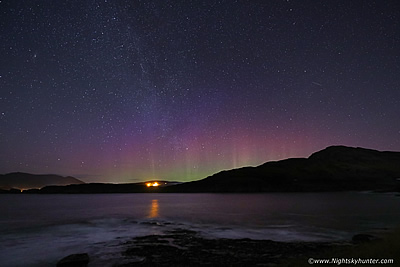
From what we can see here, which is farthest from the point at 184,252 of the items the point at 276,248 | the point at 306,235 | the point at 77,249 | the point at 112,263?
the point at 306,235

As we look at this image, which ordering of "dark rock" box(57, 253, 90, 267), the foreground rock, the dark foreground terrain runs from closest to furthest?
1. the dark foreground terrain
2. "dark rock" box(57, 253, 90, 267)
3. the foreground rock

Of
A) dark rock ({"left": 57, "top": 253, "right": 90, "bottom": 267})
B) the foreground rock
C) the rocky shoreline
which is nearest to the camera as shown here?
dark rock ({"left": 57, "top": 253, "right": 90, "bottom": 267})

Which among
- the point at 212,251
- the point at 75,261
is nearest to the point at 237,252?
the point at 212,251

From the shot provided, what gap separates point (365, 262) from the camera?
15.8m

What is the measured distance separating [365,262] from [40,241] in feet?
108

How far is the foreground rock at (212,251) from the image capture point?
22.1m

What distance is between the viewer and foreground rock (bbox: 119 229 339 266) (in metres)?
22.1

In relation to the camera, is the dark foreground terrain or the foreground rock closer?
the dark foreground terrain

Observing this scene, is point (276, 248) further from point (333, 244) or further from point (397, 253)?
point (397, 253)

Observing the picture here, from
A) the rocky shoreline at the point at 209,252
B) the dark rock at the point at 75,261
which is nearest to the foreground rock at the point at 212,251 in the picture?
the rocky shoreline at the point at 209,252

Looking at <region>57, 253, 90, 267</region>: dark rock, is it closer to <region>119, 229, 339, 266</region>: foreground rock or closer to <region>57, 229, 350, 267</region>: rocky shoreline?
<region>57, 229, 350, 267</region>: rocky shoreline

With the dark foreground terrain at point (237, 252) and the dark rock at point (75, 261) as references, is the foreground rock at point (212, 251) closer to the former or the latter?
the dark foreground terrain at point (237, 252)

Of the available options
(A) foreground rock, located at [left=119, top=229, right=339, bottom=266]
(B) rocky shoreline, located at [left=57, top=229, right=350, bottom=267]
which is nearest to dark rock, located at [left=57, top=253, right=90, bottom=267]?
(B) rocky shoreline, located at [left=57, top=229, right=350, bottom=267]

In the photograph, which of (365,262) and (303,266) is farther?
(303,266)
